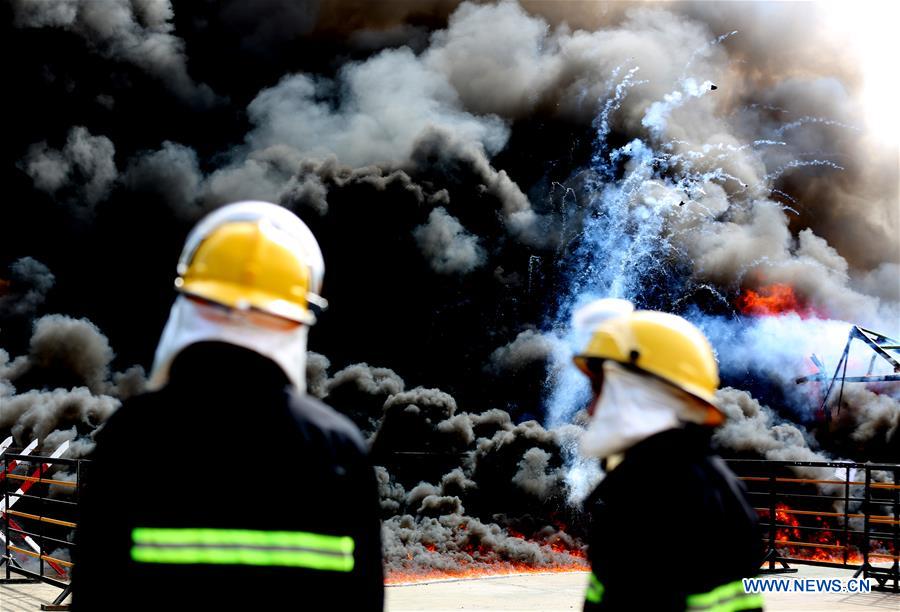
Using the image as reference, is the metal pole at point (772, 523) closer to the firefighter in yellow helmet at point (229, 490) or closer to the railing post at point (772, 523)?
the railing post at point (772, 523)

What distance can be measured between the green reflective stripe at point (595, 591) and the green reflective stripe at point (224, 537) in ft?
2.63

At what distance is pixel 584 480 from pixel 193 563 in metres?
22.0

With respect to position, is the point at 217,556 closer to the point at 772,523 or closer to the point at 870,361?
the point at 772,523

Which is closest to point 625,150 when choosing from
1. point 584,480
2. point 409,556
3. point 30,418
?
point 584,480

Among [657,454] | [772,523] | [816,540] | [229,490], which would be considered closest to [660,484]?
[657,454]

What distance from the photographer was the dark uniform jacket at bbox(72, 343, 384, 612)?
1.50 metres

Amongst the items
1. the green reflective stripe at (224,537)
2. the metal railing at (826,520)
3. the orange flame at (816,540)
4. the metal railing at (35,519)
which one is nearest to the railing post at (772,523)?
the metal railing at (826,520)

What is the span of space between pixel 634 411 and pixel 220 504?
1.11m

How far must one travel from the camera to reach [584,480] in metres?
22.6

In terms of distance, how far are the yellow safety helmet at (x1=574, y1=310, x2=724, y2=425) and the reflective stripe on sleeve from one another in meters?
1.03

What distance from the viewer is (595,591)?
79.5 inches

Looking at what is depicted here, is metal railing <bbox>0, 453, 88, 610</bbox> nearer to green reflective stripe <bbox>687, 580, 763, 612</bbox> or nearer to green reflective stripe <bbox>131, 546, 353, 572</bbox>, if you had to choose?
green reflective stripe <bbox>131, 546, 353, 572</bbox>

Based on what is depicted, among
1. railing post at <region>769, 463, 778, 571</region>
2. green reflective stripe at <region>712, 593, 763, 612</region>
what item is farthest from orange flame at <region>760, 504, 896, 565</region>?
green reflective stripe at <region>712, 593, 763, 612</region>

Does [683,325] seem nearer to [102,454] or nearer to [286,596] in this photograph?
[286,596]
